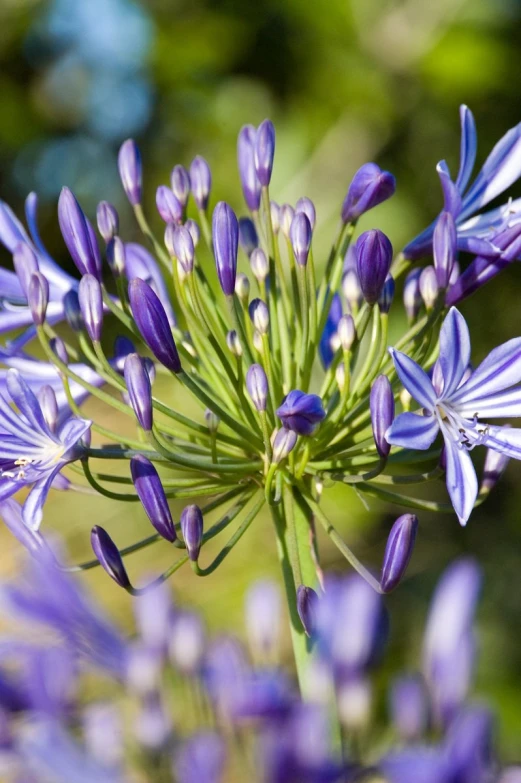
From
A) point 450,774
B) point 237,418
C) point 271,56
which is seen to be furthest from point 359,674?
point 271,56

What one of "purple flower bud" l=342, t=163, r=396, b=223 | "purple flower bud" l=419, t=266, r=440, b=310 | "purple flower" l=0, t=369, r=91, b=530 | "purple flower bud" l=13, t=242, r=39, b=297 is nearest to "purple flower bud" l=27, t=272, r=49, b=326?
"purple flower bud" l=13, t=242, r=39, b=297

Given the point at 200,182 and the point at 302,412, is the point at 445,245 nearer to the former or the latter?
the point at 302,412

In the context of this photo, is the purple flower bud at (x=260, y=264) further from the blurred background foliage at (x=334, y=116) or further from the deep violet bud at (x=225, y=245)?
the blurred background foliage at (x=334, y=116)

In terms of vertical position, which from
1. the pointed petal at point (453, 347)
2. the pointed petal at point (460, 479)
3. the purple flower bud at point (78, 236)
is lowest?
the pointed petal at point (460, 479)

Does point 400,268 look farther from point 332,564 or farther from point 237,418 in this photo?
point 332,564

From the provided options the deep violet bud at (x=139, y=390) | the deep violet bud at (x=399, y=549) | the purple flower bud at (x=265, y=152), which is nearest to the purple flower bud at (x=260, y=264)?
the purple flower bud at (x=265, y=152)

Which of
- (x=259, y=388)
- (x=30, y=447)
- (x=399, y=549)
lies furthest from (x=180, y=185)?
(x=399, y=549)
